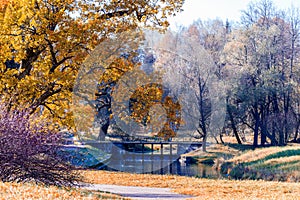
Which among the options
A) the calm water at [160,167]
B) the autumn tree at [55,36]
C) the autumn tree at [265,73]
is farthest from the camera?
the autumn tree at [265,73]

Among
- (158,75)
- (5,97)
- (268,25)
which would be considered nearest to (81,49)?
(5,97)

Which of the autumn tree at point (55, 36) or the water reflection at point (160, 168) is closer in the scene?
the autumn tree at point (55, 36)

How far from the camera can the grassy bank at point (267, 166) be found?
21453mm

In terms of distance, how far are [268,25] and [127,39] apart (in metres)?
26.4

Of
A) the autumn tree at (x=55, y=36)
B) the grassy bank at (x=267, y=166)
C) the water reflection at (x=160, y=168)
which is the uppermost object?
the autumn tree at (x=55, y=36)

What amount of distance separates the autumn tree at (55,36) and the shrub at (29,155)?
8.62ft

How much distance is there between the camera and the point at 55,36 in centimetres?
1302

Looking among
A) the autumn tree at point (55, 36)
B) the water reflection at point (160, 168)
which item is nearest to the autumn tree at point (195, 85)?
the water reflection at point (160, 168)

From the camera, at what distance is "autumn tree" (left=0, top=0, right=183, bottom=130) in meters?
13.0

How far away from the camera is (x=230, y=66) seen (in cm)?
3747

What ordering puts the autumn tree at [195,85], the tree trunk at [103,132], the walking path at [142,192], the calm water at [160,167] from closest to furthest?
the walking path at [142,192]
the tree trunk at [103,132]
the calm water at [160,167]
the autumn tree at [195,85]

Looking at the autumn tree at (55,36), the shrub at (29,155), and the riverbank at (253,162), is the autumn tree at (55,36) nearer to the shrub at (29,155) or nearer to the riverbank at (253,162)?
the shrub at (29,155)

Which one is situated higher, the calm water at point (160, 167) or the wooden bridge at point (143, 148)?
the wooden bridge at point (143, 148)

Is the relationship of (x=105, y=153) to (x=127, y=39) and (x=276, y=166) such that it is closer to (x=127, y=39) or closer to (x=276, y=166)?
(x=276, y=166)
